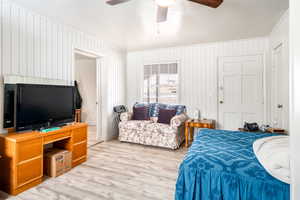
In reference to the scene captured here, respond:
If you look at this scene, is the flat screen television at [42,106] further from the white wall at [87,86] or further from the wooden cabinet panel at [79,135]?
the white wall at [87,86]

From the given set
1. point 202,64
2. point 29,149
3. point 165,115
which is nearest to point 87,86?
point 165,115

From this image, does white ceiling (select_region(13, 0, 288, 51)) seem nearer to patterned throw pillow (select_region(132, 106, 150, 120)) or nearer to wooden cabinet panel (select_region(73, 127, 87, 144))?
patterned throw pillow (select_region(132, 106, 150, 120))

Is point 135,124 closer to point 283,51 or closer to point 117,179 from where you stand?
point 117,179

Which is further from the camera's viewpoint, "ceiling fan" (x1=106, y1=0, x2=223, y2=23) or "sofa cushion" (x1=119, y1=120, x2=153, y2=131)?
"sofa cushion" (x1=119, y1=120, x2=153, y2=131)

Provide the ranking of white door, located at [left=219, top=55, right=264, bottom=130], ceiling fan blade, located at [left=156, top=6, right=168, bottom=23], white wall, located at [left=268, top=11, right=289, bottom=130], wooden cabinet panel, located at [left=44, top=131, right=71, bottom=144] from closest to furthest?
ceiling fan blade, located at [left=156, top=6, right=168, bottom=23] < wooden cabinet panel, located at [left=44, top=131, right=71, bottom=144] < white wall, located at [left=268, top=11, right=289, bottom=130] < white door, located at [left=219, top=55, right=264, bottom=130]

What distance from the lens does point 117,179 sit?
227cm

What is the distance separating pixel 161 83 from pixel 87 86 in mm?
3230

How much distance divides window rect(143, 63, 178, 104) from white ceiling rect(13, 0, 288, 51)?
3.03 feet

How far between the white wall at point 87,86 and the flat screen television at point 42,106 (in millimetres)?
3498

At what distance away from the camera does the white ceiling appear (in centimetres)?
232

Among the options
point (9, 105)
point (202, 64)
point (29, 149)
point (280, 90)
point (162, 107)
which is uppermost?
point (202, 64)

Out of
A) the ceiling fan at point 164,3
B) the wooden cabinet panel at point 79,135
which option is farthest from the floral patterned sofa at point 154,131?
the ceiling fan at point 164,3

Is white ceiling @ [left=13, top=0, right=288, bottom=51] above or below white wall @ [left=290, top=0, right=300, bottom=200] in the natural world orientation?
above

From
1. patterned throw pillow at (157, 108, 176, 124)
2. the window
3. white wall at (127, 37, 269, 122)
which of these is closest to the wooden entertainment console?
patterned throw pillow at (157, 108, 176, 124)
